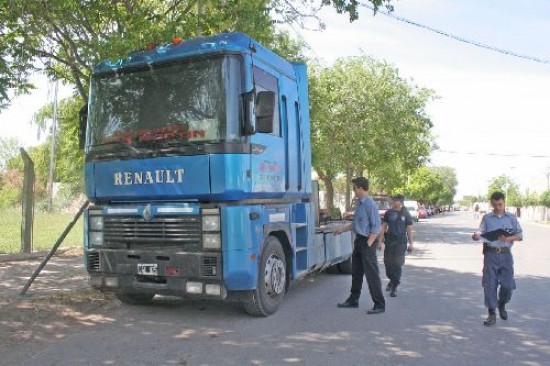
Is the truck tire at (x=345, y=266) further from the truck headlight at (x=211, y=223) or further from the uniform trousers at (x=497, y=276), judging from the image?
the truck headlight at (x=211, y=223)

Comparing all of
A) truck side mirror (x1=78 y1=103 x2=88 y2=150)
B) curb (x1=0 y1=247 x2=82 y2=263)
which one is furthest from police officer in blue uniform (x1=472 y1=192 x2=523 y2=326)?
curb (x1=0 y1=247 x2=82 y2=263)

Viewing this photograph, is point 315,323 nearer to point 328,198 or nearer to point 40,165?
point 328,198

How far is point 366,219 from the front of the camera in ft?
24.8

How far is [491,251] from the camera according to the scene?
6867 mm

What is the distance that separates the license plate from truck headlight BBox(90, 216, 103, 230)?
0.78 m

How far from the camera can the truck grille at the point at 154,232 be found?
6359 mm

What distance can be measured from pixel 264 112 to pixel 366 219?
2.23 metres

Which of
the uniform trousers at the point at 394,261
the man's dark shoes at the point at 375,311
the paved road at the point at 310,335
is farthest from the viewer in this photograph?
the uniform trousers at the point at 394,261

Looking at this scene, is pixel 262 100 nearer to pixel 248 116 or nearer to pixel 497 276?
pixel 248 116

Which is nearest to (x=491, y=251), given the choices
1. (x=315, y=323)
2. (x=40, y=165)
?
(x=315, y=323)

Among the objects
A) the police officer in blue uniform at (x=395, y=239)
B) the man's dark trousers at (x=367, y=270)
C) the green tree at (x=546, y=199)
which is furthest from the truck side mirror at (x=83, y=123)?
the green tree at (x=546, y=199)

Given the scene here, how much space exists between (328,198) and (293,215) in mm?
25920

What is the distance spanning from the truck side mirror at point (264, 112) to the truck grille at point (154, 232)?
1.26 m

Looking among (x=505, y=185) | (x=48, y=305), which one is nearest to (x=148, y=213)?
(x=48, y=305)
